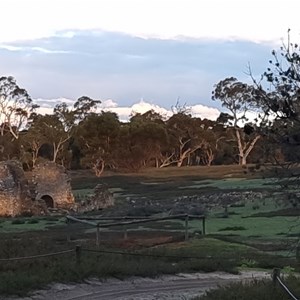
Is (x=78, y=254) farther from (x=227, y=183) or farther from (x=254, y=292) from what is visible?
(x=227, y=183)

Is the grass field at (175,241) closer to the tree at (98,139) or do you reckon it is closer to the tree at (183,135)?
the tree at (98,139)

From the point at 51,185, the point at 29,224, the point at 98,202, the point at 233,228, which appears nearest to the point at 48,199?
the point at 51,185

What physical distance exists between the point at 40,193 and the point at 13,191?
261 inches

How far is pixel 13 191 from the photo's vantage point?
4650cm

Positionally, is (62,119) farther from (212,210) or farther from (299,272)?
(299,272)

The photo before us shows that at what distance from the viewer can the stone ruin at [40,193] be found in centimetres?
4650

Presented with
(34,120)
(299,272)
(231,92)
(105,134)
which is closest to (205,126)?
(231,92)

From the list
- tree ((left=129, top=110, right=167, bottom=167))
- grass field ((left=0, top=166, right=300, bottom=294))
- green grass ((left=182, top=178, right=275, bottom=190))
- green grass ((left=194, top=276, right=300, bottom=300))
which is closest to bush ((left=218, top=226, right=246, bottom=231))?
grass field ((left=0, top=166, right=300, bottom=294))

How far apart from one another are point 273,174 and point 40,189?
4290 centimetres

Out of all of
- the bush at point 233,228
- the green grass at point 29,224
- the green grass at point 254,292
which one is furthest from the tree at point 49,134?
the green grass at point 254,292

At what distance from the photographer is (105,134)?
83125 millimetres

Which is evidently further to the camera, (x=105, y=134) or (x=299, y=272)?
(x=105, y=134)

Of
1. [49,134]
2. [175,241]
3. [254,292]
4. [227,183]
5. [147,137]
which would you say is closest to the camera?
[254,292]

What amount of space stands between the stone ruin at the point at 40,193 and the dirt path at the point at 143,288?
3034 centimetres
